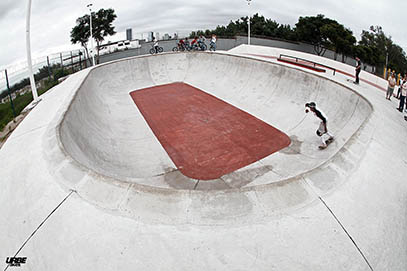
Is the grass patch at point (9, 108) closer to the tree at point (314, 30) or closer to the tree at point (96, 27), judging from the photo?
the tree at point (96, 27)

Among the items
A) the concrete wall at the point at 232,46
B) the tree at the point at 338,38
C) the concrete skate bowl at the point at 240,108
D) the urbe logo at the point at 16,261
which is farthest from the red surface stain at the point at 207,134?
the tree at the point at 338,38

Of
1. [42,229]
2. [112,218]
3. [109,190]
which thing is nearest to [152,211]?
[112,218]

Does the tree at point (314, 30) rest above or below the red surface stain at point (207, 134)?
above

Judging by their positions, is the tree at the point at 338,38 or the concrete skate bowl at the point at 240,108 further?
the tree at the point at 338,38

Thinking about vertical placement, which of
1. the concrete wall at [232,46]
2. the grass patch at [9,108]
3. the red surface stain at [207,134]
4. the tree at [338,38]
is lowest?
the grass patch at [9,108]

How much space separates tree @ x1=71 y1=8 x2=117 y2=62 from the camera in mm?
36969

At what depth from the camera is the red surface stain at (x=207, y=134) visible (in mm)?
8578

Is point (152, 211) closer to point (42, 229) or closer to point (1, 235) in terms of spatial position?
point (42, 229)

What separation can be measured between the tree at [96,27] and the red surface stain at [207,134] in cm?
2849

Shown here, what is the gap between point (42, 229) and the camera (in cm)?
398

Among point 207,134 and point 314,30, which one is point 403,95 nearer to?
point 207,134

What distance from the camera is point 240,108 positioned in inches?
537

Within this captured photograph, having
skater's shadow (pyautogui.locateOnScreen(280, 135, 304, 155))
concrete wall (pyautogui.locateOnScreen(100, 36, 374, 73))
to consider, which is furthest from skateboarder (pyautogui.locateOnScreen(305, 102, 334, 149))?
concrete wall (pyautogui.locateOnScreen(100, 36, 374, 73))

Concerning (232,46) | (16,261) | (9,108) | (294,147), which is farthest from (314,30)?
(16,261)
